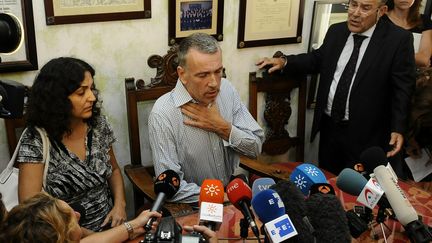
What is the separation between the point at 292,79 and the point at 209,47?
0.98 meters

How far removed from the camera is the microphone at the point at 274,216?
1.12m

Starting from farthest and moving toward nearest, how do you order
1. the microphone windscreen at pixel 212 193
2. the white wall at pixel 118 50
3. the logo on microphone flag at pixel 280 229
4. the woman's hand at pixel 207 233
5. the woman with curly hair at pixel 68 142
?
1. the white wall at pixel 118 50
2. the woman with curly hair at pixel 68 142
3. the microphone windscreen at pixel 212 193
4. the woman's hand at pixel 207 233
5. the logo on microphone flag at pixel 280 229

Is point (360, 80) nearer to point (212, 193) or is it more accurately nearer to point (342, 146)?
point (342, 146)

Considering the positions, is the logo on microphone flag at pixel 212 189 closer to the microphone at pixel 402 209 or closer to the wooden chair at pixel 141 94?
the microphone at pixel 402 209

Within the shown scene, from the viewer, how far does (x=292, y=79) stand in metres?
2.83

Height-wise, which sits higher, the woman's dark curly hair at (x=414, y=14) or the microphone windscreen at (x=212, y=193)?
the woman's dark curly hair at (x=414, y=14)

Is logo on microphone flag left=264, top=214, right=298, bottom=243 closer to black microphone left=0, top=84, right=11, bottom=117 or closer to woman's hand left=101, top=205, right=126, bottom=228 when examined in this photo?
black microphone left=0, top=84, right=11, bottom=117

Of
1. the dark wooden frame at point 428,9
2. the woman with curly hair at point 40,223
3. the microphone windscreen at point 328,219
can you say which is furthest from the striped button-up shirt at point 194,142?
the dark wooden frame at point 428,9

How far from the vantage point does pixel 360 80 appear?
2512 mm

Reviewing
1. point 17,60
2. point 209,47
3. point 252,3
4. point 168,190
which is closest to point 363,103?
point 252,3

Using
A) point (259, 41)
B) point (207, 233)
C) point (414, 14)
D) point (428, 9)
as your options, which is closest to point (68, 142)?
point (207, 233)

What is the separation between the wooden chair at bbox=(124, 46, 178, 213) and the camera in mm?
2318

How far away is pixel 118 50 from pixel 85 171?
684mm

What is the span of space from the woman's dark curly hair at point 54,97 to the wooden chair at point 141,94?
47 cm
